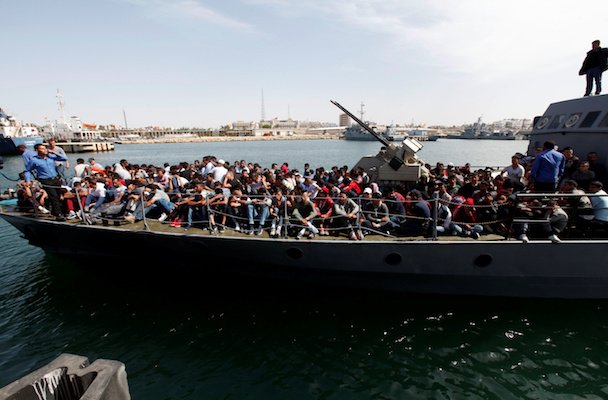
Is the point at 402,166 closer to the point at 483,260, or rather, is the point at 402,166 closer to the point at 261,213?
the point at 483,260

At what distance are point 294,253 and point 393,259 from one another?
2216 mm

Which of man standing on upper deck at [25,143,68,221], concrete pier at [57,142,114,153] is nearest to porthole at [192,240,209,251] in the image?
man standing on upper deck at [25,143,68,221]

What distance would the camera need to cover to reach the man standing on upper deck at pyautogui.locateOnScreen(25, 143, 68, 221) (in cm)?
775

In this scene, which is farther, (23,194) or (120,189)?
(23,194)

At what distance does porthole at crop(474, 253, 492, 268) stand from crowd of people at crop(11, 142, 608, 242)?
1.65 feet

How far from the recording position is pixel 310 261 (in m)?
6.97

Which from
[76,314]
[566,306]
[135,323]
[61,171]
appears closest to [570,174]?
[566,306]

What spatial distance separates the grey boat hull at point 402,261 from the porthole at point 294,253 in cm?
2

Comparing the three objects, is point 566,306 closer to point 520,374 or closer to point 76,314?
point 520,374

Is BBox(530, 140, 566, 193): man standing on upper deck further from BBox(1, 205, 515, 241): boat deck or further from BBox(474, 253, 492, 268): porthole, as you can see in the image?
BBox(474, 253, 492, 268): porthole

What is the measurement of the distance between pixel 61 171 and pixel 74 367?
8.62 meters

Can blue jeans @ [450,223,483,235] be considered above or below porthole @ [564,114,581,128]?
below

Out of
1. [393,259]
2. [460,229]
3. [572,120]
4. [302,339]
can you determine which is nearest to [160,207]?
[302,339]

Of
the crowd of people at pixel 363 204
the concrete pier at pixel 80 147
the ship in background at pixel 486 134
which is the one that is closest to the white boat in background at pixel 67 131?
the concrete pier at pixel 80 147
